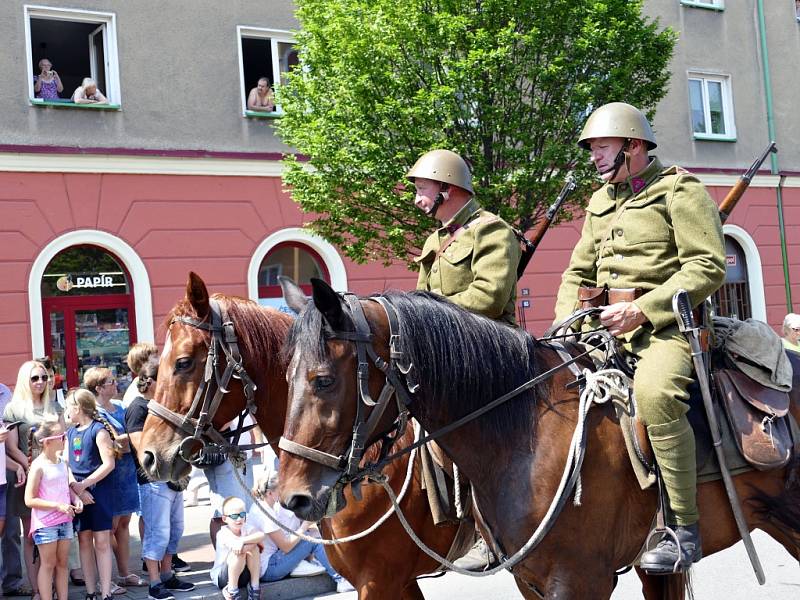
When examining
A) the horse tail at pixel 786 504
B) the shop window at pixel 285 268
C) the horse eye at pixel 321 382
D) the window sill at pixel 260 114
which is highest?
the window sill at pixel 260 114

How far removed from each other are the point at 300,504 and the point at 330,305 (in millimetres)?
732

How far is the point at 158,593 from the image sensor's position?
7332 mm

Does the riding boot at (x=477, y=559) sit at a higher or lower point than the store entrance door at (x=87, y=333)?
lower

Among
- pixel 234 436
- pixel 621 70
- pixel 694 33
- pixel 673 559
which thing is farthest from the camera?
pixel 694 33

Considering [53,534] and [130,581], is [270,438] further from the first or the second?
[130,581]

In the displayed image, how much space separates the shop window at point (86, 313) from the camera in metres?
14.1

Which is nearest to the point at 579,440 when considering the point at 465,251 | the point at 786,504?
the point at 786,504

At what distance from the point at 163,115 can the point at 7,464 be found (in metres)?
8.66

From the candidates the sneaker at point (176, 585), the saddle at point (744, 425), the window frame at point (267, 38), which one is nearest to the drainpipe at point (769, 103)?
the window frame at point (267, 38)

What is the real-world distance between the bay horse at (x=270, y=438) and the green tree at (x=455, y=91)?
7.12 meters

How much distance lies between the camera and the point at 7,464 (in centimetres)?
759

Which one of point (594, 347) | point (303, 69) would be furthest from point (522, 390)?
point (303, 69)

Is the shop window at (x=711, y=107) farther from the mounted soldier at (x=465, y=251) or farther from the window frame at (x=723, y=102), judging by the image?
the mounted soldier at (x=465, y=251)

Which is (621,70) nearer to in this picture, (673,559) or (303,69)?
(303,69)
